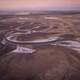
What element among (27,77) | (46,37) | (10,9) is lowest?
(27,77)

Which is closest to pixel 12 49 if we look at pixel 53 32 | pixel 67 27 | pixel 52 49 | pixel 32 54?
pixel 32 54

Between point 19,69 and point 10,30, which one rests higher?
point 10,30

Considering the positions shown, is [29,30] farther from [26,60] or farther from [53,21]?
[26,60]

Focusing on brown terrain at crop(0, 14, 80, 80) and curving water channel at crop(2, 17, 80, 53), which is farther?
curving water channel at crop(2, 17, 80, 53)

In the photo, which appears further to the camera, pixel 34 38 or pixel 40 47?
pixel 34 38

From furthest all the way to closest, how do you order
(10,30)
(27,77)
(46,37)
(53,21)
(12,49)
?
(53,21), (10,30), (46,37), (12,49), (27,77)

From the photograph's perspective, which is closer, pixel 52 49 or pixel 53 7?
pixel 52 49

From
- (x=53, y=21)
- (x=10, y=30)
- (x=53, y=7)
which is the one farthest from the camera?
(x=53, y=7)

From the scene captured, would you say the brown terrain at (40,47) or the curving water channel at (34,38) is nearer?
the brown terrain at (40,47)
